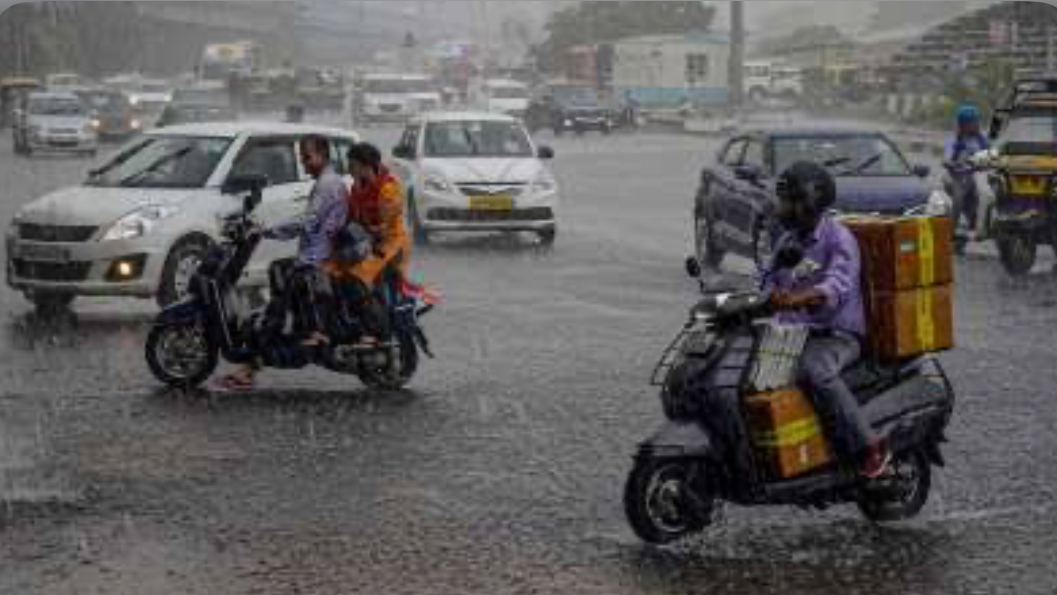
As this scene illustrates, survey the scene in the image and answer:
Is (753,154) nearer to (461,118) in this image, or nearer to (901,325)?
(461,118)

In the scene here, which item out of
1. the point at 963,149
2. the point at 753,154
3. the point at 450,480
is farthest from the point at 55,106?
the point at 450,480

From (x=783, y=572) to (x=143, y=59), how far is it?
116 metres

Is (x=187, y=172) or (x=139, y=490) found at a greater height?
(x=187, y=172)

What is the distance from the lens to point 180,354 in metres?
12.1

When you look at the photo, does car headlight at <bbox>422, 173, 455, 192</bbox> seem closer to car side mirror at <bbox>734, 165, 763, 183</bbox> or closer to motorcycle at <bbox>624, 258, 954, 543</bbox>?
car side mirror at <bbox>734, 165, 763, 183</bbox>

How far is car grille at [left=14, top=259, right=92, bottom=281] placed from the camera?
50.4 feet

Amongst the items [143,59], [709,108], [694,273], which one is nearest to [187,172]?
[694,273]

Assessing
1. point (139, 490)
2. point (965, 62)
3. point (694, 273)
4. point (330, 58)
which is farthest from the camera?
point (330, 58)

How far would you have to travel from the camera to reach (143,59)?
392ft

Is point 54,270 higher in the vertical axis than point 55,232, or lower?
lower

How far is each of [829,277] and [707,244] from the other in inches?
501

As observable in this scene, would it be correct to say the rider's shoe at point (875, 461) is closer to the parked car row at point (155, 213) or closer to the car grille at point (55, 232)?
the parked car row at point (155, 213)

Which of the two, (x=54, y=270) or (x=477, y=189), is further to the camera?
(x=477, y=189)

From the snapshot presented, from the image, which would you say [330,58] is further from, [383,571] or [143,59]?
[383,571]
